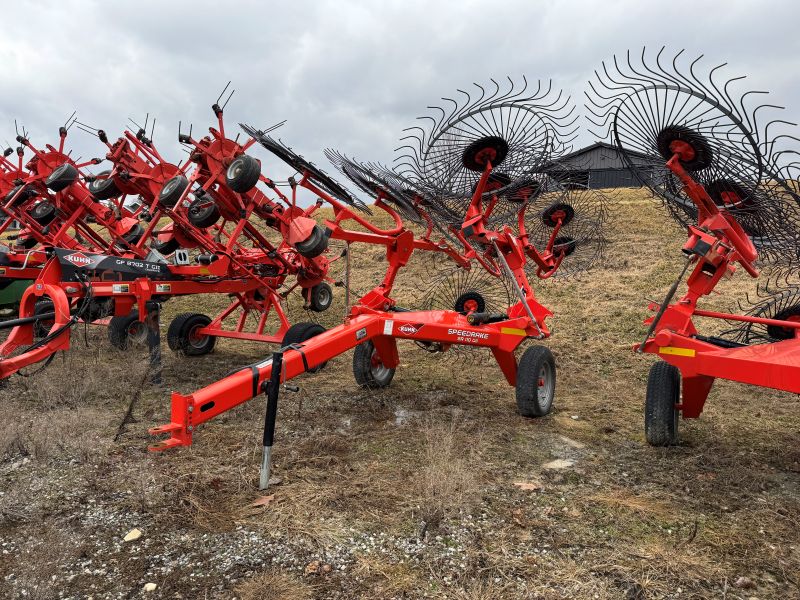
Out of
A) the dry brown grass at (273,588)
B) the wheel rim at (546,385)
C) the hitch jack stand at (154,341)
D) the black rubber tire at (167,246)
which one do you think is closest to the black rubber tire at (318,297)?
the black rubber tire at (167,246)

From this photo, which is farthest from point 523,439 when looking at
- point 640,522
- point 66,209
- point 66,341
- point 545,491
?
point 66,209

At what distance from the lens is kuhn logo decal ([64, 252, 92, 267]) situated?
6.13 m

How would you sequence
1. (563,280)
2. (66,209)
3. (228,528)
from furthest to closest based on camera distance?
1. (563,280)
2. (66,209)
3. (228,528)

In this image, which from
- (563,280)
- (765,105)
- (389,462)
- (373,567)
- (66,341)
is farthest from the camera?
(563,280)

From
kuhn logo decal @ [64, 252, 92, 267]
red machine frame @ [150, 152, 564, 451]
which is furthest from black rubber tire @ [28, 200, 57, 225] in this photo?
red machine frame @ [150, 152, 564, 451]

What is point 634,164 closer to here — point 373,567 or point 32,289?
point 373,567

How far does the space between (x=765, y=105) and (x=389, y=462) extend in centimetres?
348

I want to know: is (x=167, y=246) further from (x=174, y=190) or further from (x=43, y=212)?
(x=43, y=212)

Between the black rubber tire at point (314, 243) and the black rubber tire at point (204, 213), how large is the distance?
1513 mm

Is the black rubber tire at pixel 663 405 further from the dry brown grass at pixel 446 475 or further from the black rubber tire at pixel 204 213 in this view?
the black rubber tire at pixel 204 213

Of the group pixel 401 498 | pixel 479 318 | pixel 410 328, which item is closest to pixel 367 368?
pixel 410 328

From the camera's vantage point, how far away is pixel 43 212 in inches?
371

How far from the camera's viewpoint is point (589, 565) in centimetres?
293

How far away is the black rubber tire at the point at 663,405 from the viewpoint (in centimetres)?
454
